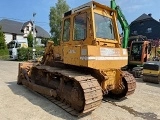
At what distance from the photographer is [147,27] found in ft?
127

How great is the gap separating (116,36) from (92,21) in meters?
1.18

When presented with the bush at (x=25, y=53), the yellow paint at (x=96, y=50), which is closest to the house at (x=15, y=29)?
the bush at (x=25, y=53)

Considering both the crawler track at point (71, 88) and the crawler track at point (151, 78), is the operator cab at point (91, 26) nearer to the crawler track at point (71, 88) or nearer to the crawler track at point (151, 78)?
the crawler track at point (71, 88)

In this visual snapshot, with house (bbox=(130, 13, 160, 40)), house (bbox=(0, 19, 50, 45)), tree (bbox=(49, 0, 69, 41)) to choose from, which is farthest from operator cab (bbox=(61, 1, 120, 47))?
house (bbox=(0, 19, 50, 45))

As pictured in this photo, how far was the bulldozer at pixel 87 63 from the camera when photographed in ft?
16.3

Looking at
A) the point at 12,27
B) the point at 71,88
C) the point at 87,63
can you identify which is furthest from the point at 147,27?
the point at 87,63

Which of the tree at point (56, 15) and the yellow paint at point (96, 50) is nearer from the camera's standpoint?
the yellow paint at point (96, 50)

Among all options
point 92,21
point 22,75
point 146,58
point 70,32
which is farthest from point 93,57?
point 146,58

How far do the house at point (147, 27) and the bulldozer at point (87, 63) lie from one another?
30.9m

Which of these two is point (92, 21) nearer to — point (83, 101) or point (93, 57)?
point (93, 57)

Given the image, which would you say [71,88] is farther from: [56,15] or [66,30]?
[56,15]

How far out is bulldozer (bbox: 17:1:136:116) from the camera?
4973 millimetres

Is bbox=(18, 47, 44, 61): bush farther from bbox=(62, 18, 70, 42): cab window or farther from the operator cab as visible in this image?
the operator cab

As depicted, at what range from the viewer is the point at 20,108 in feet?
18.6
